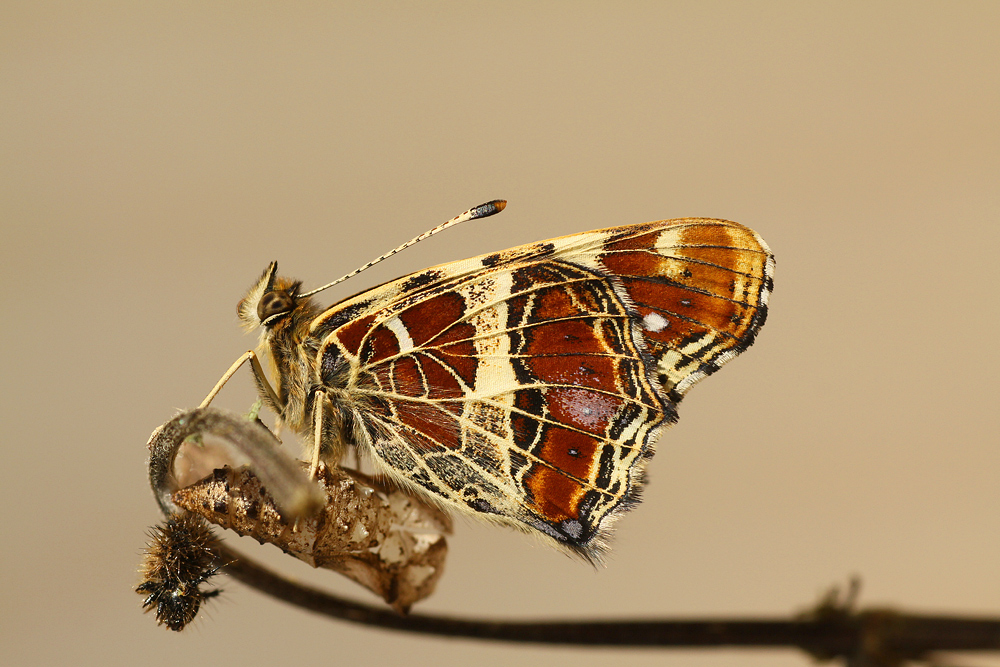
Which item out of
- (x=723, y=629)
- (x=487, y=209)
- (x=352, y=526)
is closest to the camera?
(x=723, y=629)

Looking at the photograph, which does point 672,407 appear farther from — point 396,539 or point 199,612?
point 199,612

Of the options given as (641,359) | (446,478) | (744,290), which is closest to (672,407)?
(641,359)

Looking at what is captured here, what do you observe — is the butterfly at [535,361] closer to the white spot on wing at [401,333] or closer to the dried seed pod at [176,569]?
the white spot on wing at [401,333]

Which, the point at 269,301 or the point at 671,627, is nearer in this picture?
the point at 671,627

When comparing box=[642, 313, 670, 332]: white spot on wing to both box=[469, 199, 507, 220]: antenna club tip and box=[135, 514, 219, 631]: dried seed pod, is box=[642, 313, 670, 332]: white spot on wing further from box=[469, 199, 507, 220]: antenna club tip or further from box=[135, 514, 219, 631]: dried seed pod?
box=[135, 514, 219, 631]: dried seed pod

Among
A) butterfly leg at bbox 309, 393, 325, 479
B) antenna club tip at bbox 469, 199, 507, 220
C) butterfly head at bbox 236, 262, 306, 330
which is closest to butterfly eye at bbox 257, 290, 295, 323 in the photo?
butterfly head at bbox 236, 262, 306, 330

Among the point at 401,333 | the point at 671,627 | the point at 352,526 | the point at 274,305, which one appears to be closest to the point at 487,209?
the point at 401,333

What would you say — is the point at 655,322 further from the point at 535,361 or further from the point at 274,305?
the point at 274,305
